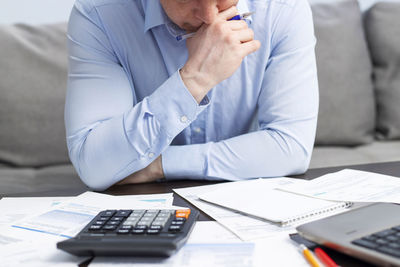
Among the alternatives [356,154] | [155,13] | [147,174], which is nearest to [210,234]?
[147,174]

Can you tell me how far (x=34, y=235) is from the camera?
65 centimetres

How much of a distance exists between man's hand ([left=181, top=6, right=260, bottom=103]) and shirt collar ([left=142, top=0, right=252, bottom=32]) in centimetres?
10

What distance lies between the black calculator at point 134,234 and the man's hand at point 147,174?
1.03 ft

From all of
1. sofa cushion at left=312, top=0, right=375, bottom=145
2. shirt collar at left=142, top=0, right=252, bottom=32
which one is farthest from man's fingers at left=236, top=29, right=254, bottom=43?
sofa cushion at left=312, top=0, right=375, bottom=145

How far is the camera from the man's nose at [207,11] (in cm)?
92

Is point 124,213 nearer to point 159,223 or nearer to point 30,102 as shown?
point 159,223

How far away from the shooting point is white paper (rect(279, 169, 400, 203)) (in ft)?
2.42

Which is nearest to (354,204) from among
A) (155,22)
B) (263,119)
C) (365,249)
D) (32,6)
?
(365,249)

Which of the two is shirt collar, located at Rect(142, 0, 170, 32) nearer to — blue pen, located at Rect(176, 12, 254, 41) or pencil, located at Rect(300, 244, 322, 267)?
blue pen, located at Rect(176, 12, 254, 41)

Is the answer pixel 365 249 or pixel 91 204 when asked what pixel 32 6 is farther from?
pixel 365 249

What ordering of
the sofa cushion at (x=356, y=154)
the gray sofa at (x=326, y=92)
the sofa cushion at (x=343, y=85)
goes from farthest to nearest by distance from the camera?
the sofa cushion at (x=343, y=85) → the gray sofa at (x=326, y=92) → the sofa cushion at (x=356, y=154)

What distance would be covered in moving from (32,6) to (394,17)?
152cm

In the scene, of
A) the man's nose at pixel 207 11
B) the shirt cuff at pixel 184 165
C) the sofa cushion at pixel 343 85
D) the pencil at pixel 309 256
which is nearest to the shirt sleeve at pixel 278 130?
the shirt cuff at pixel 184 165

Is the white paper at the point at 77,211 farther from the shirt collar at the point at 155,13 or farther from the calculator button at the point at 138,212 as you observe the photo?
the shirt collar at the point at 155,13
